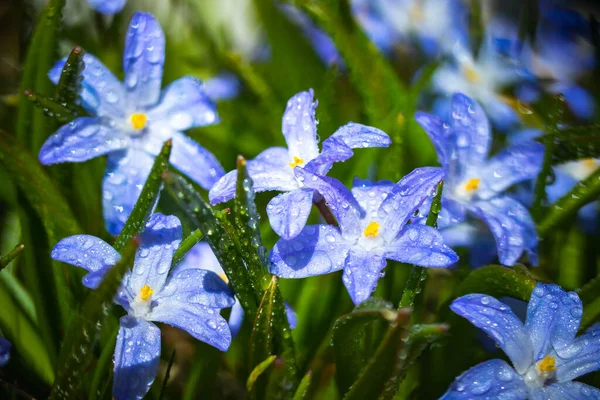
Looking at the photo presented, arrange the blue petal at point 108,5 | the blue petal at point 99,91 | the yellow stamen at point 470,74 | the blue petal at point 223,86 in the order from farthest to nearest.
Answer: the yellow stamen at point 470,74
the blue petal at point 223,86
the blue petal at point 108,5
the blue petal at point 99,91

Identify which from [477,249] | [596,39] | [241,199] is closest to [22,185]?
[241,199]

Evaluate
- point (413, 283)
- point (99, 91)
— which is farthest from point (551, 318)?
point (99, 91)

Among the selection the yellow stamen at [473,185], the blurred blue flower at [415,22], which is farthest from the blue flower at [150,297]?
the blurred blue flower at [415,22]

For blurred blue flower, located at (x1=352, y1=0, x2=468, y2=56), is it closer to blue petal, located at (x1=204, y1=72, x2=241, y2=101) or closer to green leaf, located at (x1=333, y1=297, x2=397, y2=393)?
blue petal, located at (x1=204, y1=72, x2=241, y2=101)

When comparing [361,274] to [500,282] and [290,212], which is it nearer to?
[290,212]

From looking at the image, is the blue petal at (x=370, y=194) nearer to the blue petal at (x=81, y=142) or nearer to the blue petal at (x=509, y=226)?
the blue petal at (x=509, y=226)

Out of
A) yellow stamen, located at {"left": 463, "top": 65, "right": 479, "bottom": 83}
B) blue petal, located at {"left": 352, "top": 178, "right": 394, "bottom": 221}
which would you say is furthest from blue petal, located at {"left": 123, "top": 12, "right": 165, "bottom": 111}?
yellow stamen, located at {"left": 463, "top": 65, "right": 479, "bottom": 83}

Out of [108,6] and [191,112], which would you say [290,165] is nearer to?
[191,112]
